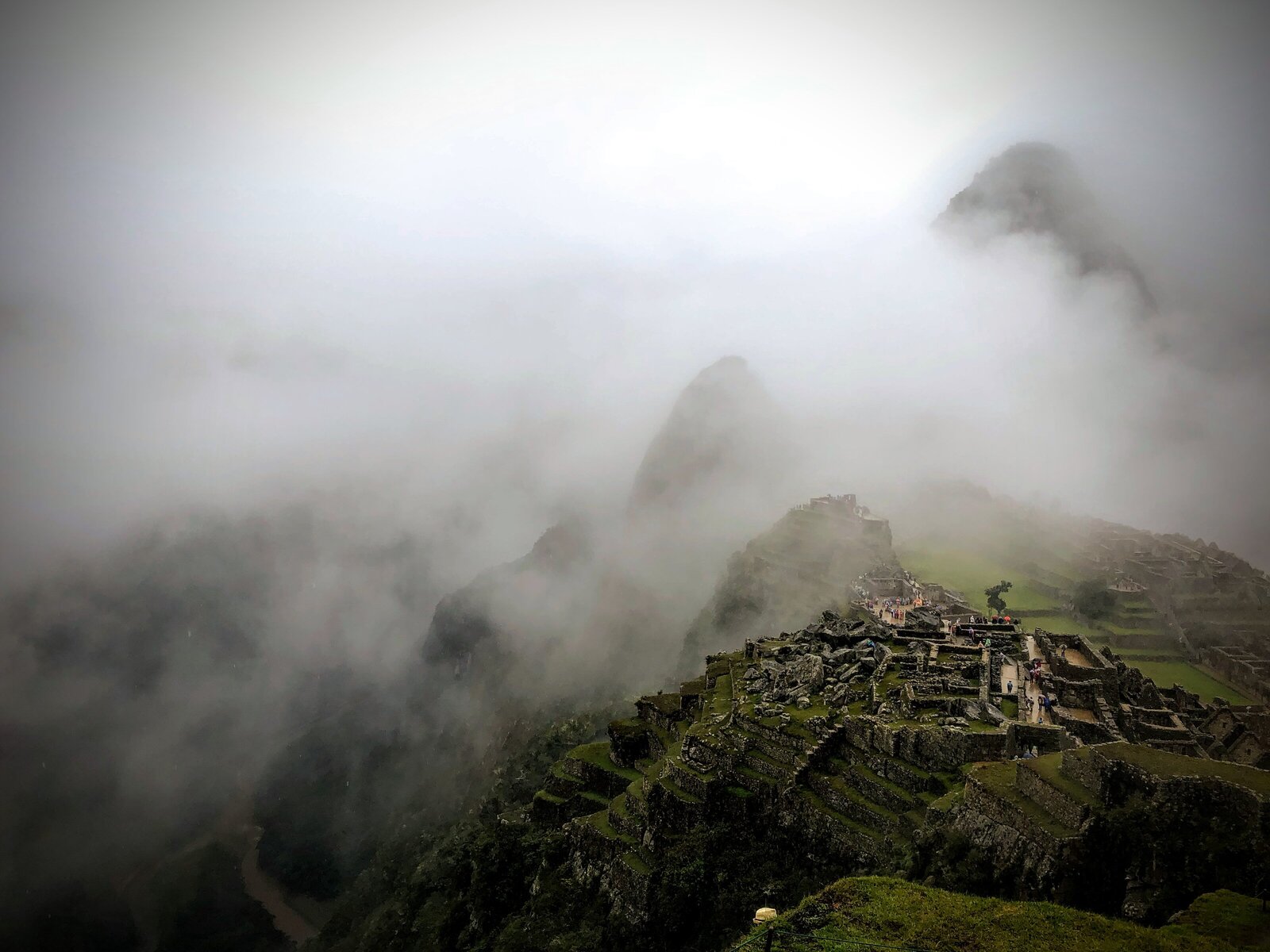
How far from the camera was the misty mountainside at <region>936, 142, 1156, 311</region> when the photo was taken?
559ft

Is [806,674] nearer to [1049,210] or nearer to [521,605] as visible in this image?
[521,605]

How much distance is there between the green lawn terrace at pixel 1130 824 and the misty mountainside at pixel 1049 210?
184015 mm

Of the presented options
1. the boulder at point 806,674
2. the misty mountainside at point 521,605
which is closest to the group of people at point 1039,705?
the boulder at point 806,674

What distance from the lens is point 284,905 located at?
9019 centimetres

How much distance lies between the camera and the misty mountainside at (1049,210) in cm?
17038

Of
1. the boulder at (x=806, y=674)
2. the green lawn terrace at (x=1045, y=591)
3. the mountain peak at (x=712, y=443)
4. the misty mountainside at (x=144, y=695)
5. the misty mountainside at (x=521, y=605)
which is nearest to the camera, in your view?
the boulder at (x=806, y=674)

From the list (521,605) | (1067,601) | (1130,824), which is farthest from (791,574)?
(521,605)

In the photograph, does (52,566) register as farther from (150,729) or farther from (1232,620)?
(1232,620)

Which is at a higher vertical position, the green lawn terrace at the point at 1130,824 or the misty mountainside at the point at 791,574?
the green lawn terrace at the point at 1130,824

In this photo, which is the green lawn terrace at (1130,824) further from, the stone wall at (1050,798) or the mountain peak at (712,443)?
the mountain peak at (712,443)

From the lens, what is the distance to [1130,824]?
15258 millimetres

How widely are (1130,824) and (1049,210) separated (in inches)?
8156

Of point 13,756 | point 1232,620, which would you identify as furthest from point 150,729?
point 1232,620

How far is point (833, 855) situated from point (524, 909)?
17.4 metres
